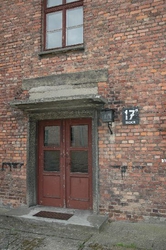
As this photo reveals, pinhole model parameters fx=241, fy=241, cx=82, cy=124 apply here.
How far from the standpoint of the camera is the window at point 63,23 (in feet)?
19.3

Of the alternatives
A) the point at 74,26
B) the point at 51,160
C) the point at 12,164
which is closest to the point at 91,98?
the point at 51,160

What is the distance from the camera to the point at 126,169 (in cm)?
501

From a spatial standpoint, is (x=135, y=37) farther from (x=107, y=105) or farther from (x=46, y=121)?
(x=46, y=121)

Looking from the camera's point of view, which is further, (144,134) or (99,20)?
(99,20)

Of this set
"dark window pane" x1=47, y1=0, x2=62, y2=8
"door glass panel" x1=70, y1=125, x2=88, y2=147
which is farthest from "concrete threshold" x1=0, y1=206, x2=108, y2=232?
"dark window pane" x1=47, y1=0, x2=62, y2=8

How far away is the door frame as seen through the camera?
5230mm

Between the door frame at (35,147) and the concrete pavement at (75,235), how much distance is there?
28.3 inches

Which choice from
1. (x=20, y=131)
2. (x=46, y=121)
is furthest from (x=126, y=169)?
(x=20, y=131)

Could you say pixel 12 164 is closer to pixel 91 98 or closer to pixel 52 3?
pixel 91 98

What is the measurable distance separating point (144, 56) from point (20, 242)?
170 inches

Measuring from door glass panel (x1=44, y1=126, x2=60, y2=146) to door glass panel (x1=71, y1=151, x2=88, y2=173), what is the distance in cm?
54

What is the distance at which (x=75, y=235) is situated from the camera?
4.47m

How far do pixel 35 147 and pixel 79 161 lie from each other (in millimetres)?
1203

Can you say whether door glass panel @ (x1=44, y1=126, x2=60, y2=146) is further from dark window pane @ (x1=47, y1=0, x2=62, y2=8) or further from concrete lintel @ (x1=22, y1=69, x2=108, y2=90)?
dark window pane @ (x1=47, y1=0, x2=62, y2=8)
